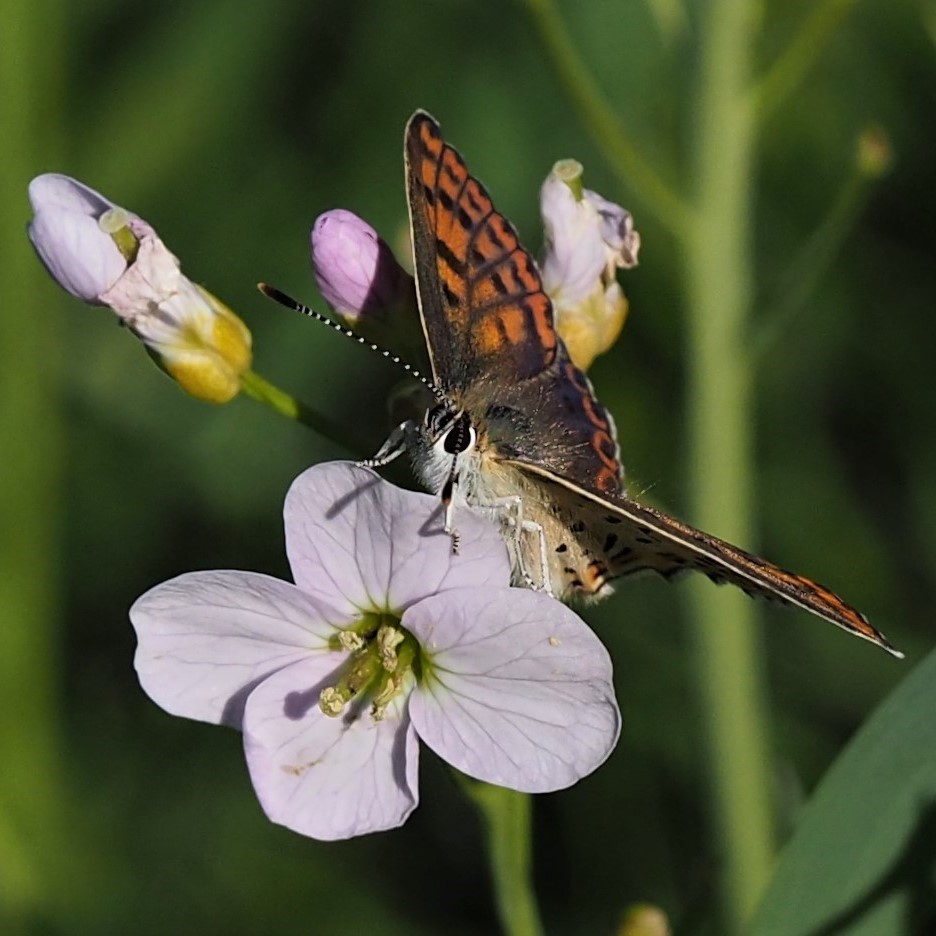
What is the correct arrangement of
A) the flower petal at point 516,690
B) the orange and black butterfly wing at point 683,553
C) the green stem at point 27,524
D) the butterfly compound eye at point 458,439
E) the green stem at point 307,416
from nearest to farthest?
the orange and black butterfly wing at point 683,553, the flower petal at point 516,690, the butterfly compound eye at point 458,439, the green stem at point 307,416, the green stem at point 27,524

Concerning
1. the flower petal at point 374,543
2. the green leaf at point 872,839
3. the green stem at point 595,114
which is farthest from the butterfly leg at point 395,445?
the green stem at point 595,114

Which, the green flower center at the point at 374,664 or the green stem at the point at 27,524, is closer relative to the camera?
the green flower center at the point at 374,664

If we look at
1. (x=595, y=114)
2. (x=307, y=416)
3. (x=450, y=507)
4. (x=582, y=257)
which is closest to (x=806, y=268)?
(x=595, y=114)

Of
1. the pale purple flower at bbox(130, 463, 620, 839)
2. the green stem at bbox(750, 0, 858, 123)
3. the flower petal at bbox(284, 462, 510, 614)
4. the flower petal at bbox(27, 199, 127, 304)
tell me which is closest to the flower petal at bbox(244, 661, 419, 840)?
the pale purple flower at bbox(130, 463, 620, 839)

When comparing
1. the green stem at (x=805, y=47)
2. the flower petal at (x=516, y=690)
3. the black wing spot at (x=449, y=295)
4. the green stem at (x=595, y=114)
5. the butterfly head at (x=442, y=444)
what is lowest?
the flower petal at (x=516, y=690)

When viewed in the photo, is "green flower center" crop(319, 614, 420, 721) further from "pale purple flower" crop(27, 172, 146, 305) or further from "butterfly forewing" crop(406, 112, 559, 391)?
"pale purple flower" crop(27, 172, 146, 305)

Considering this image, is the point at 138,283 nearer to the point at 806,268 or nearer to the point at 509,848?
the point at 509,848

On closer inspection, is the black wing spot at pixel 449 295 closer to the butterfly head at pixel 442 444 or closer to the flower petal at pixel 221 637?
the butterfly head at pixel 442 444
